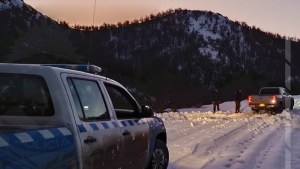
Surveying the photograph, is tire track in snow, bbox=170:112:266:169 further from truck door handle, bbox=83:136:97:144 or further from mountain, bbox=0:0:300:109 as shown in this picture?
mountain, bbox=0:0:300:109

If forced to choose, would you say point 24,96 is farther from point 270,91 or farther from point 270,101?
point 270,91

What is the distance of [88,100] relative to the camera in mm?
4730

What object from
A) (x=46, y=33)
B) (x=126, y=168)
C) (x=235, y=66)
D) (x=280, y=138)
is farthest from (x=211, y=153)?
(x=235, y=66)

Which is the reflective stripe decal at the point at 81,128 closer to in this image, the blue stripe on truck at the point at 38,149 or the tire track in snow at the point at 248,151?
the blue stripe on truck at the point at 38,149

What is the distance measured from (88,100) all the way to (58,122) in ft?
2.42

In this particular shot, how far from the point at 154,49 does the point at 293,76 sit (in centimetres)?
6082

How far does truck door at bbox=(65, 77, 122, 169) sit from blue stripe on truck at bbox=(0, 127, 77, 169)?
0.29 metres

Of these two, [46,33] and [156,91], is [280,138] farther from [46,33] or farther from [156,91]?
[46,33]

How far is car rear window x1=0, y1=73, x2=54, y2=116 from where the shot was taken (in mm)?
4172

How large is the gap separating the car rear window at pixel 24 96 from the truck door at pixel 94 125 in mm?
239

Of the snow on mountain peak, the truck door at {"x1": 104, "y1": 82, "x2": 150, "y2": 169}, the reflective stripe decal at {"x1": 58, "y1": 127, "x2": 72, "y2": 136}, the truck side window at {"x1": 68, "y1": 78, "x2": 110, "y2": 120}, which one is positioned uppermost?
the snow on mountain peak

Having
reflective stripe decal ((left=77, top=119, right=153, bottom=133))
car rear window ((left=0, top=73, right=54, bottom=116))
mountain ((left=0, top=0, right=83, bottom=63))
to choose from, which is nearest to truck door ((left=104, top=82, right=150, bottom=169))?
reflective stripe decal ((left=77, top=119, right=153, bottom=133))

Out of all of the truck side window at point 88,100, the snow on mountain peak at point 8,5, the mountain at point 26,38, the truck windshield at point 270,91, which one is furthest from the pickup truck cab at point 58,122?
the snow on mountain peak at point 8,5

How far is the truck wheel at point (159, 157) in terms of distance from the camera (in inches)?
269
